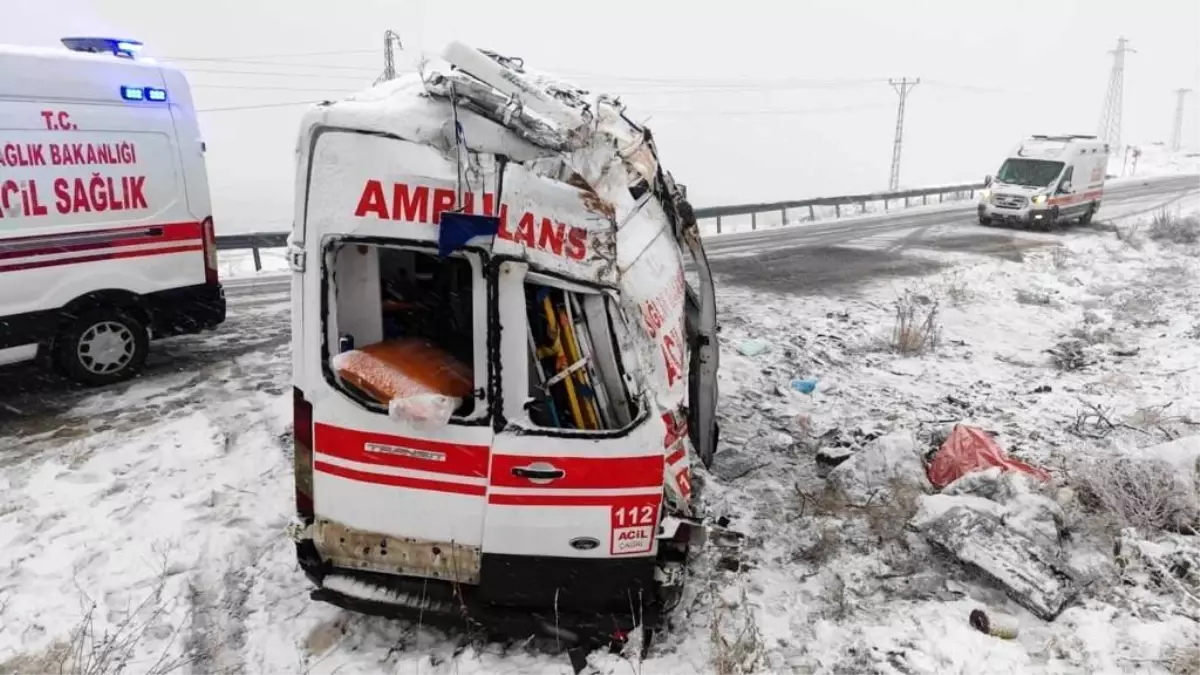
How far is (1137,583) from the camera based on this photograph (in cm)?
422

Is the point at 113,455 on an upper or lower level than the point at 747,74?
lower

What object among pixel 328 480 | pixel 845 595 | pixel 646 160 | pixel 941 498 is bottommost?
pixel 845 595

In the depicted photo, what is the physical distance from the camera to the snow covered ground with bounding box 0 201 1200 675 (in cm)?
385

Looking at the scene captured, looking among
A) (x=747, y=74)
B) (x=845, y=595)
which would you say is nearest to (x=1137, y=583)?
(x=845, y=595)

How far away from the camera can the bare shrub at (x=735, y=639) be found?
369 centimetres

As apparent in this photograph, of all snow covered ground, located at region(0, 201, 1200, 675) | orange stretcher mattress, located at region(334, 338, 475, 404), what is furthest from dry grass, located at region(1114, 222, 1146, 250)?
orange stretcher mattress, located at region(334, 338, 475, 404)

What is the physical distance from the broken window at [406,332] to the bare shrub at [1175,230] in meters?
19.7

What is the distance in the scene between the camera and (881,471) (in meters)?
5.60

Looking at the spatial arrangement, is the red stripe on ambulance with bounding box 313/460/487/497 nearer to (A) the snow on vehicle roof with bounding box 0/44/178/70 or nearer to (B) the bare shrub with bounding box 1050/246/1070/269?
(A) the snow on vehicle roof with bounding box 0/44/178/70

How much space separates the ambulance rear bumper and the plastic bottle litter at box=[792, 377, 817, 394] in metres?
4.36

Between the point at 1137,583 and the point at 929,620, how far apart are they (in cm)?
124

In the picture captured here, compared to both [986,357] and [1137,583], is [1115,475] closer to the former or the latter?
[1137,583]

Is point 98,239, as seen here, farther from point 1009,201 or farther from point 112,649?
point 1009,201

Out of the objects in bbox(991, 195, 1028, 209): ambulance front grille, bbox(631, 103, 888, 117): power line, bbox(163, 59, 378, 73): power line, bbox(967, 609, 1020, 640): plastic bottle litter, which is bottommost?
bbox(967, 609, 1020, 640): plastic bottle litter
